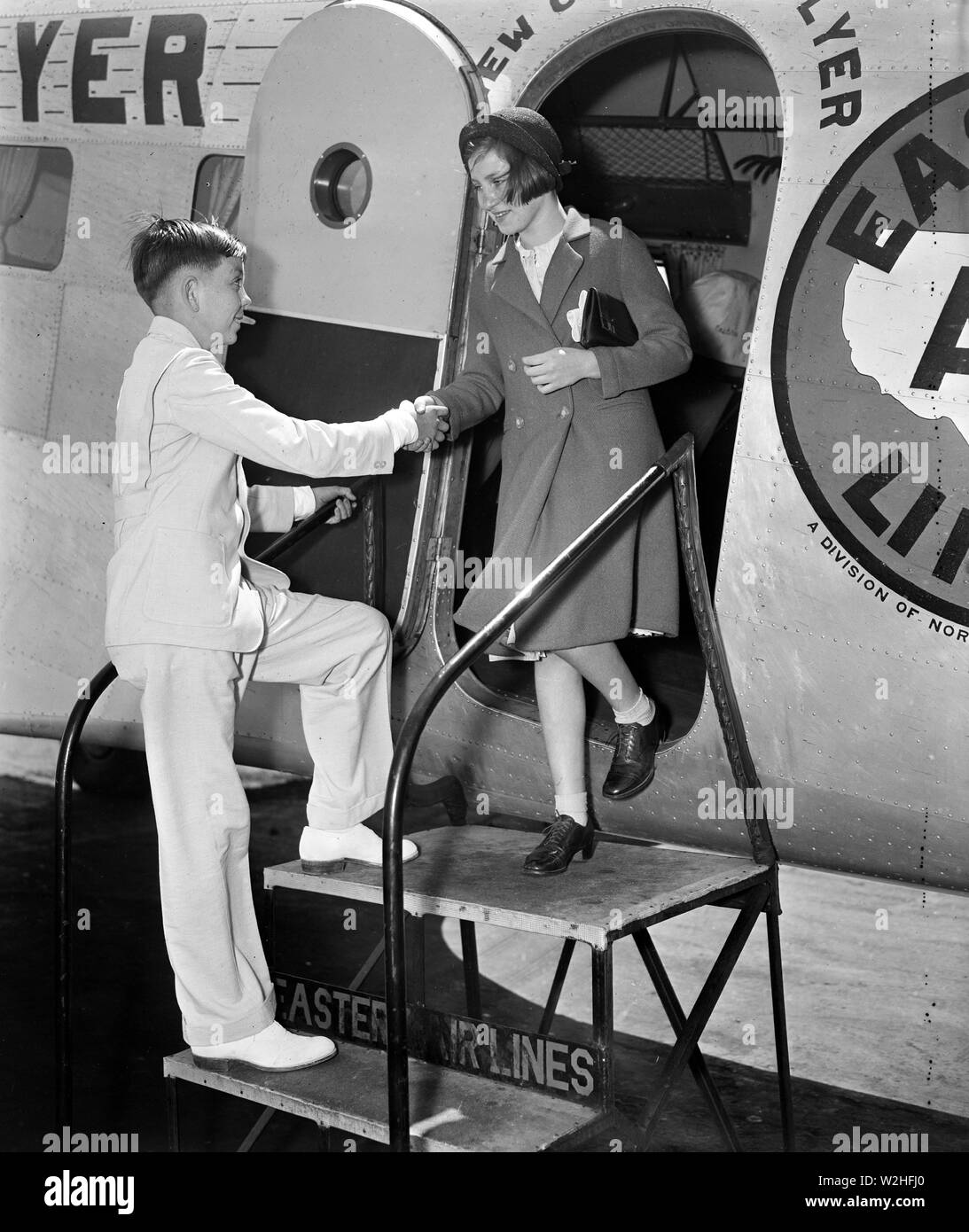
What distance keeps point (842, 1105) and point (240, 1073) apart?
6.85ft

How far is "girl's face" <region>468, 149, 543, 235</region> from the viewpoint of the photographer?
3225mm

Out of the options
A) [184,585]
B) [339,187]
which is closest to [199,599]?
[184,585]

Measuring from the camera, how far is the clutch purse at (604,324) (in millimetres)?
3227

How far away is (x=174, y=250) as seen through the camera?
9.95 feet

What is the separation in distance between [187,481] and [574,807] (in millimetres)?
1150

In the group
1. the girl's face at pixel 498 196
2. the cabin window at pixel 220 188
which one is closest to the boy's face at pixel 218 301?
the girl's face at pixel 498 196

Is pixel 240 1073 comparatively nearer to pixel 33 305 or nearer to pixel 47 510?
pixel 47 510

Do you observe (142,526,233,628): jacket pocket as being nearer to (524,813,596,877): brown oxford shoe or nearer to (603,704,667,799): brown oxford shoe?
(524,813,596,877): brown oxford shoe

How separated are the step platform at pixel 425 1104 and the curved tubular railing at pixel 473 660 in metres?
0.11

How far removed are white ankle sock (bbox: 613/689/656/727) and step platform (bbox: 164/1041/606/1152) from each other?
2.98 feet

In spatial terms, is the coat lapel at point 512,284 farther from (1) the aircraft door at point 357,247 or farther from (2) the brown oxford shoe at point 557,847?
(2) the brown oxford shoe at point 557,847

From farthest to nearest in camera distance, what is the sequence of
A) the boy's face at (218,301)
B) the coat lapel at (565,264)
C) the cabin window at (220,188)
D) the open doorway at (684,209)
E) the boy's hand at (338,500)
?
1. the open doorway at (684,209)
2. the cabin window at (220,188)
3. the boy's hand at (338,500)
4. the coat lapel at (565,264)
5. the boy's face at (218,301)

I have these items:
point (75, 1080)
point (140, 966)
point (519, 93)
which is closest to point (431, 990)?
point (140, 966)
